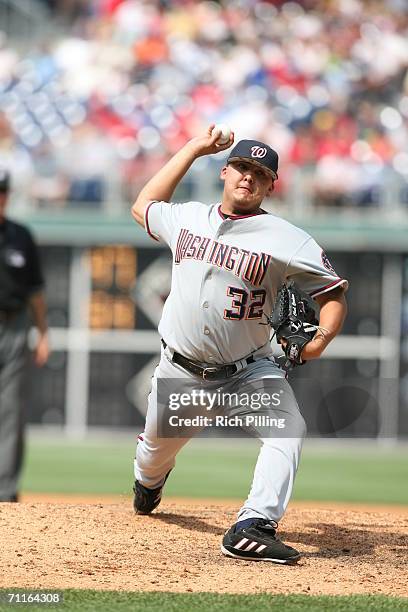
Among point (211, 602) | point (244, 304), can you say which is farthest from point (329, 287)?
point (211, 602)

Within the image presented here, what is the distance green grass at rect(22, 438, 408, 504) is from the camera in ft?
28.7

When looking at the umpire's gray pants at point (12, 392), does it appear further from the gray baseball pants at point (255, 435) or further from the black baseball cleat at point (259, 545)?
the black baseball cleat at point (259, 545)

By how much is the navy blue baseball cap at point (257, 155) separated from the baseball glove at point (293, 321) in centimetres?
50

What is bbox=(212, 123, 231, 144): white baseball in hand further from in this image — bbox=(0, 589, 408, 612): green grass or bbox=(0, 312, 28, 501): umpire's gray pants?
bbox=(0, 312, 28, 501): umpire's gray pants

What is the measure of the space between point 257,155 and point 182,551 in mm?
1669

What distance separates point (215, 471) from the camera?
10273 mm

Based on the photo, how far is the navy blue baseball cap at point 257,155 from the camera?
4.43 metres

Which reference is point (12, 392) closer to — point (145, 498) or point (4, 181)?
point (4, 181)

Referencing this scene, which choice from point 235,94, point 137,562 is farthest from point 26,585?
point 235,94

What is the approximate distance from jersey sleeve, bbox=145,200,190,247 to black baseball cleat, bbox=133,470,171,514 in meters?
1.16

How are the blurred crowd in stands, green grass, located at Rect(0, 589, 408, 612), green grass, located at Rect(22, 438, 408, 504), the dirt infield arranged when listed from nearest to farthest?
green grass, located at Rect(0, 589, 408, 612) < the dirt infield < green grass, located at Rect(22, 438, 408, 504) < the blurred crowd in stands

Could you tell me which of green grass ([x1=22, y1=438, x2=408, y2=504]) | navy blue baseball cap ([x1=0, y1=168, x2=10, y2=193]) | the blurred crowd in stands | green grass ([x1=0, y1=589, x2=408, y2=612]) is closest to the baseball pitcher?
green grass ([x1=0, y1=589, x2=408, y2=612])

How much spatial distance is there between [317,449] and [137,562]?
9002mm

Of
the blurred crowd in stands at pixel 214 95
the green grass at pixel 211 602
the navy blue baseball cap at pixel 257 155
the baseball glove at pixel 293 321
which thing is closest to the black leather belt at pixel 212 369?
the baseball glove at pixel 293 321
